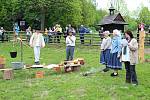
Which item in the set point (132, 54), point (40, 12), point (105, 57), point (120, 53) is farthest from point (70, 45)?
point (40, 12)

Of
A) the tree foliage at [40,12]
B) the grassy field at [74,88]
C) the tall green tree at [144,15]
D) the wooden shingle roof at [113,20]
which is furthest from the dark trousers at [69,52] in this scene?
the tall green tree at [144,15]

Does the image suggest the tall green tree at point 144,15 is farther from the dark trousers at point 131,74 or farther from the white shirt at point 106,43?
the dark trousers at point 131,74

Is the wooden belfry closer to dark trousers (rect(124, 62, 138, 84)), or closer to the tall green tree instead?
dark trousers (rect(124, 62, 138, 84))

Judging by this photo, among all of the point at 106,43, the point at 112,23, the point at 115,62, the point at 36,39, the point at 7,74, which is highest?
the point at 112,23

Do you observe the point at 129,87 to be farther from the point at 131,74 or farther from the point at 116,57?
the point at 116,57

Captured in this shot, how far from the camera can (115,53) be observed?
13586 mm

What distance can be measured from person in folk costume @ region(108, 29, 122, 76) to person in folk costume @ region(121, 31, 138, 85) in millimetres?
1021

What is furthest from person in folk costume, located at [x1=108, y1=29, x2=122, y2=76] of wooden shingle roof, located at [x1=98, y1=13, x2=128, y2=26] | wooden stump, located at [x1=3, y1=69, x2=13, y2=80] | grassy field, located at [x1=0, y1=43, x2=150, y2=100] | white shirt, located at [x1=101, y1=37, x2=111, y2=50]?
wooden shingle roof, located at [x1=98, y1=13, x2=128, y2=26]

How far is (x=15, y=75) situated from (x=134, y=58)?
4.63 meters

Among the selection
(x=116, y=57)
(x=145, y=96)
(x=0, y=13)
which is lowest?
(x=145, y=96)

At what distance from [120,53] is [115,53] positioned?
1087mm

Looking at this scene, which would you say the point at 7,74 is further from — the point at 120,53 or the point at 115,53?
the point at 120,53

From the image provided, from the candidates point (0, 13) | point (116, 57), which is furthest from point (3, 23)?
point (116, 57)

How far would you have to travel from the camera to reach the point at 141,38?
1881 cm
